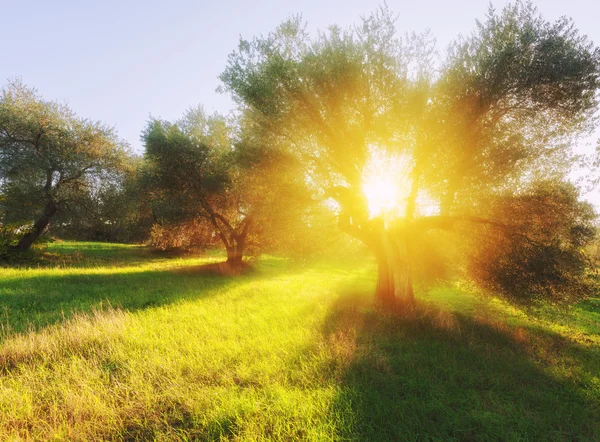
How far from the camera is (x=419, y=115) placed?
11.5 m

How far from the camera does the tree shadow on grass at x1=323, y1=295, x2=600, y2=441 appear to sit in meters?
4.73

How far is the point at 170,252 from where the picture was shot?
3800 cm

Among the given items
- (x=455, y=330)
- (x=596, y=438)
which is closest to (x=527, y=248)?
(x=455, y=330)

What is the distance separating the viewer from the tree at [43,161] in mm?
21305

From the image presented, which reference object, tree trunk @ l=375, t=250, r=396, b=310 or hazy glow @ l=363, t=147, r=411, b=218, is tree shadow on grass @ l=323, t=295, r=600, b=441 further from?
hazy glow @ l=363, t=147, r=411, b=218

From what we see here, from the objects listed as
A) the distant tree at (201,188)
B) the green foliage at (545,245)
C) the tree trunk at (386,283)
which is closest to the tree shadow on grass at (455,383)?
the tree trunk at (386,283)

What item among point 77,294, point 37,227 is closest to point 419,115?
point 77,294

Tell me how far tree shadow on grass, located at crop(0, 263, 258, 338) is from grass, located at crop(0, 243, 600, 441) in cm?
17

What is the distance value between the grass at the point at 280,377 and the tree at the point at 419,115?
4782 mm

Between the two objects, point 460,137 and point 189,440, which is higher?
point 460,137

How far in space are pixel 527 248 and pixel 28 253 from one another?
3360 centimetres

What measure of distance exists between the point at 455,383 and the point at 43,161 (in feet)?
94.6

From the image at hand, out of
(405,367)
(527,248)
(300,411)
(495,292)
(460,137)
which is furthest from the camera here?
(495,292)

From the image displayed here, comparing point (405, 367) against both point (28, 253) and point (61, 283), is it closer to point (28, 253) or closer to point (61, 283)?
point (61, 283)
